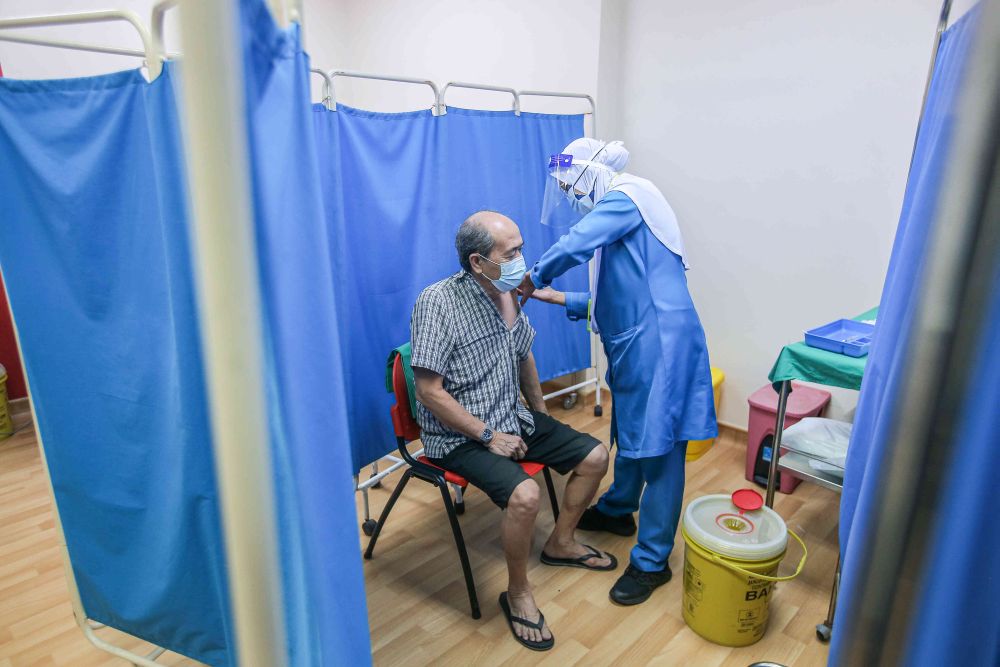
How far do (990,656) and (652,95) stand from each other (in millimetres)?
2933

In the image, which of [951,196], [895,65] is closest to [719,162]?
[895,65]

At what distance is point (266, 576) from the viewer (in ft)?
1.50

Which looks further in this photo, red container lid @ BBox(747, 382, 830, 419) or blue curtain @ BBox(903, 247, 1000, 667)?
red container lid @ BBox(747, 382, 830, 419)

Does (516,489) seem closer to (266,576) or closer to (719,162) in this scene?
(266,576)

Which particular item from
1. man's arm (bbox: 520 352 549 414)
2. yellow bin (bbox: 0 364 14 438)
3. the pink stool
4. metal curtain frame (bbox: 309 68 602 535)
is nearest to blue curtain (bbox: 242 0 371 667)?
metal curtain frame (bbox: 309 68 602 535)

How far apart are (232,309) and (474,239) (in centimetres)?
150

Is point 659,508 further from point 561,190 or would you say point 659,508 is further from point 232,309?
point 232,309

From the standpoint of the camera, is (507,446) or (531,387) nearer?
(507,446)

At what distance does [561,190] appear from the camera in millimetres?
2098

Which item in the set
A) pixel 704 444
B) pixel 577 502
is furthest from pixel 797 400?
pixel 577 502

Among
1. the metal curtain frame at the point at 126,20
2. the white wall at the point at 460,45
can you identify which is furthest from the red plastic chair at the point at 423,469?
the white wall at the point at 460,45

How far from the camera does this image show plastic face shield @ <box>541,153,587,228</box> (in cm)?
199

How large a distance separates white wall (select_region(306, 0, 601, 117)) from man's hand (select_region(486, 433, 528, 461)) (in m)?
1.96

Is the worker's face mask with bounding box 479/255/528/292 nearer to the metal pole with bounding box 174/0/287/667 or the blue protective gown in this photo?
the blue protective gown
